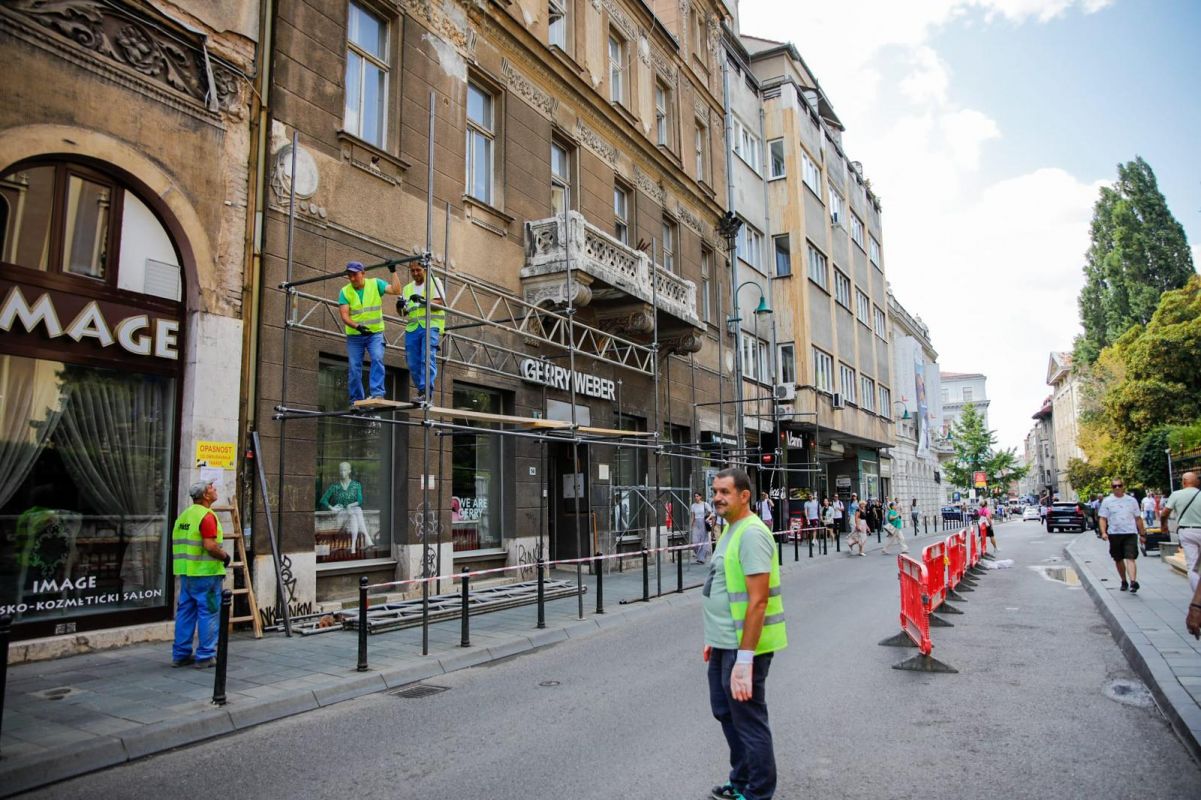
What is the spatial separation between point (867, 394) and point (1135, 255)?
26719 millimetres

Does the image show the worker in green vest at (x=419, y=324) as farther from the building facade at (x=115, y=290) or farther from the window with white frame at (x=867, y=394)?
the window with white frame at (x=867, y=394)

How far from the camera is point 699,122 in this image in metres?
24.6

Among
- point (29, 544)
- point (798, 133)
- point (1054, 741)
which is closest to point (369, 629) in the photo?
point (29, 544)

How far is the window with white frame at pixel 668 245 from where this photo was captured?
21297mm

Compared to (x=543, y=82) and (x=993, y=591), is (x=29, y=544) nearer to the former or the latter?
(x=543, y=82)

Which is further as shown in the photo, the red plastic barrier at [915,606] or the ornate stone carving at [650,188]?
the ornate stone carving at [650,188]

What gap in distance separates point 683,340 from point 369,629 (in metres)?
11.8

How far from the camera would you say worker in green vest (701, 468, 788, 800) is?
12.7 feet

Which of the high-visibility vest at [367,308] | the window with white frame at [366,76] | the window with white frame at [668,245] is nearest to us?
the high-visibility vest at [367,308]

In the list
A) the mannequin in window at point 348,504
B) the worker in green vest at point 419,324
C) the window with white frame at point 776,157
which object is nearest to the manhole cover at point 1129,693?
the worker in green vest at point 419,324

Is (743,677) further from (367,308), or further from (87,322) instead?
(87,322)

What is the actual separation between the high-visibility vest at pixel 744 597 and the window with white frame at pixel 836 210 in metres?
33.8

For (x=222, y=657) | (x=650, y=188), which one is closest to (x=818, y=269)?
(x=650, y=188)

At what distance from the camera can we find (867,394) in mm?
38562
